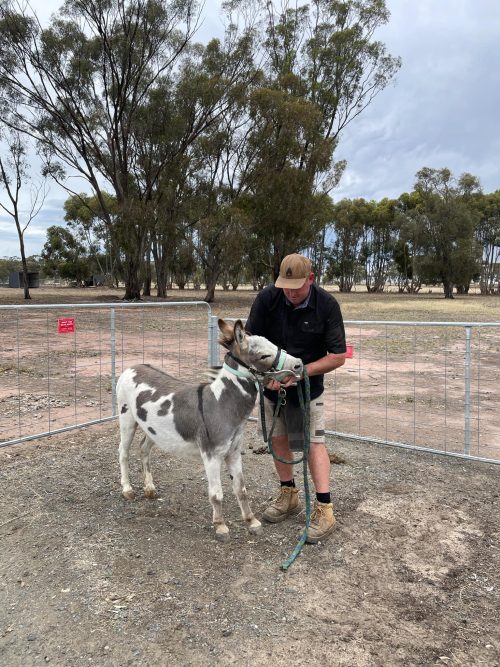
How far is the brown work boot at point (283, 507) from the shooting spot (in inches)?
153

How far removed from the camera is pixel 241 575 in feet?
10.4

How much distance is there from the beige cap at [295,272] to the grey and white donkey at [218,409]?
0.45m

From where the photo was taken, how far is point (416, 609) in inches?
111

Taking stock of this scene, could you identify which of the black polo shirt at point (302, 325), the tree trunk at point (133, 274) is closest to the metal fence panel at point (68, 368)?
the black polo shirt at point (302, 325)

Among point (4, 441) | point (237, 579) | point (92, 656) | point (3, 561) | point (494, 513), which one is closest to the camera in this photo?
point (92, 656)

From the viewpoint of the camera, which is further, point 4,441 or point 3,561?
point 4,441

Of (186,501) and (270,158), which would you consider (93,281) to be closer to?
(270,158)

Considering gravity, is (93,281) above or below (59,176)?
below

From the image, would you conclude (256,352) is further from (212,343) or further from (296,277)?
(212,343)

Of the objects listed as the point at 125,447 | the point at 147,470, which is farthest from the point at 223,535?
the point at 125,447

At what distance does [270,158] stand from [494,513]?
33.5m

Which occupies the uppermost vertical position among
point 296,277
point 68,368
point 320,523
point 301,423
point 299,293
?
point 296,277

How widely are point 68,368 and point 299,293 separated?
828 centimetres

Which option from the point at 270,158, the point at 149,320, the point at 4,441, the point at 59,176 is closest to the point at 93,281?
the point at 59,176
